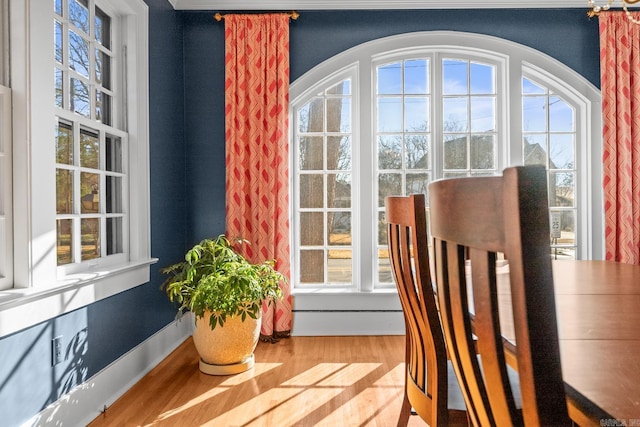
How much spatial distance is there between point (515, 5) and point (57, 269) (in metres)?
3.84

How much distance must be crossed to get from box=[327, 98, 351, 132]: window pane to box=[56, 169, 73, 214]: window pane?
208cm

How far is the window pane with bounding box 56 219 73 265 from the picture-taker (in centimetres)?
213

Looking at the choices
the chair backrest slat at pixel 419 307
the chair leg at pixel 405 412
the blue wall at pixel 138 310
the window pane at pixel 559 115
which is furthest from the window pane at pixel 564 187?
the blue wall at pixel 138 310

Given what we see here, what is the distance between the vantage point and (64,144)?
2191 millimetres

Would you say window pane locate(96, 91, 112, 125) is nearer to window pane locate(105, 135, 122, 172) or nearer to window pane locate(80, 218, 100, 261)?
window pane locate(105, 135, 122, 172)

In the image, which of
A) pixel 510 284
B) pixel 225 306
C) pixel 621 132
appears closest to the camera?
pixel 510 284

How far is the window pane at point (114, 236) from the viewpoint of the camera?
8.60 ft

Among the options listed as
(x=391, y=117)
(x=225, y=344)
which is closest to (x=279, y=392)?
(x=225, y=344)

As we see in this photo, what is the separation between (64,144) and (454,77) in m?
3.02

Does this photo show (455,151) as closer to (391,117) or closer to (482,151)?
(482,151)

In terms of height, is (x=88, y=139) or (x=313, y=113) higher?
(x=313, y=113)

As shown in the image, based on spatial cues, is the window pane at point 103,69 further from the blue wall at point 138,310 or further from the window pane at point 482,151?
the window pane at point 482,151

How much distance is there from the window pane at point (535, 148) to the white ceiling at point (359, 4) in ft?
3.57

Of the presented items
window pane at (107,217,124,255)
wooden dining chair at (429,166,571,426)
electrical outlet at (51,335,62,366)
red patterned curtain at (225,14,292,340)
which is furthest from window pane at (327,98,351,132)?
wooden dining chair at (429,166,571,426)
